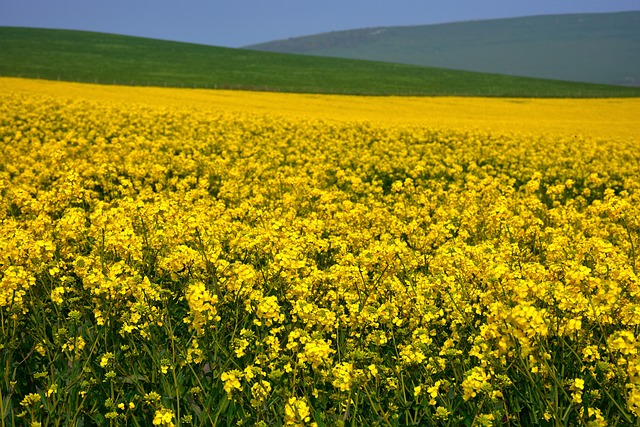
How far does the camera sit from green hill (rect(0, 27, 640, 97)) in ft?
216

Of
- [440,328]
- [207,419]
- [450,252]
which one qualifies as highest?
[450,252]

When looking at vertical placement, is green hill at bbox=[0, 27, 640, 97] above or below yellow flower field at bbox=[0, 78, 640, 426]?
above

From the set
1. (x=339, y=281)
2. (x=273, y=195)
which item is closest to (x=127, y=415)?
(x=339, y=281)

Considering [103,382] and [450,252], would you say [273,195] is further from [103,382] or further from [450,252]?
[103,382]

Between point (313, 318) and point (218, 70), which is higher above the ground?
point (218, 70)

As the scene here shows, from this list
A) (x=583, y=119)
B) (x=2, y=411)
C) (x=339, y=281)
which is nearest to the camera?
(x=2, y=411)

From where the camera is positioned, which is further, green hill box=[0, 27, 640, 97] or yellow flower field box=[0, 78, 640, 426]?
green hill box=[0, 27, 640, 97]

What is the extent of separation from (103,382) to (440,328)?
289 centimetres

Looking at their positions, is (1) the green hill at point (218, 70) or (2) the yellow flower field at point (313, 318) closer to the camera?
(2) the yellow flower field at point (313, 318)

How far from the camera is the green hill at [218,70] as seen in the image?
216 ft

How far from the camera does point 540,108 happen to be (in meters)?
46.2

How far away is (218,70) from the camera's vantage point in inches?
3273

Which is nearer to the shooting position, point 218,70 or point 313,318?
point 313,318

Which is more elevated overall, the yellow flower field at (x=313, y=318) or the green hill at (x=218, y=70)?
the green hill at (x=218, y=70)
